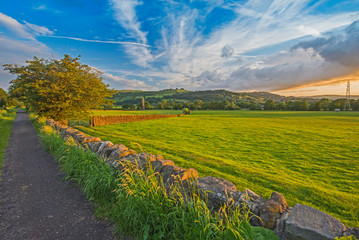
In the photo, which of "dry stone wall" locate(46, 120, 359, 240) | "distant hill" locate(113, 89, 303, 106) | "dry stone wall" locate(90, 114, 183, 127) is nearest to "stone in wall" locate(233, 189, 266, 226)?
"dry stone wall" locate(46, 120, 359, 240)

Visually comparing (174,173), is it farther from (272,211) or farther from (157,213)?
(272,211)

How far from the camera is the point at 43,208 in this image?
3900 millimetres

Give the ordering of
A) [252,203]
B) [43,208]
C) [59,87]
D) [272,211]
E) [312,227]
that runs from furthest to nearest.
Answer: [59,87] → [43,208] → [252,203] → [272,211] → [312,227]

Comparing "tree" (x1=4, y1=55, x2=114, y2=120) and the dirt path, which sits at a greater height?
"tree" (x1=4, y1=55, x2=114, y2=120)

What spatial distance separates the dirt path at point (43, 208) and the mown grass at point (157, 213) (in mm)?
325

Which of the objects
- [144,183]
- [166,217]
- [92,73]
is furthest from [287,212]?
[92,73]

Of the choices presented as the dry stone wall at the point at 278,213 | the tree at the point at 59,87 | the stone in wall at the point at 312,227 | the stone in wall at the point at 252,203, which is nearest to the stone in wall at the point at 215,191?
the dry stone wall at the point at 278,213

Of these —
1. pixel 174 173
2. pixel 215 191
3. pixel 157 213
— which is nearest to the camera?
pixel 157 213

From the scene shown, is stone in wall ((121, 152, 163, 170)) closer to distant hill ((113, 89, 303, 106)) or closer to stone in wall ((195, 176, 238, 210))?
stone in wall ((195, 176, 238, 210))

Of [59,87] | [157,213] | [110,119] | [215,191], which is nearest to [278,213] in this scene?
[215,191]

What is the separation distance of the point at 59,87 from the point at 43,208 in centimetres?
1356

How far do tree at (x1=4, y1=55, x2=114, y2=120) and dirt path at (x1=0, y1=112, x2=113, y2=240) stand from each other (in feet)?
31.9

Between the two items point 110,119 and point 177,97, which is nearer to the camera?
point 110,119

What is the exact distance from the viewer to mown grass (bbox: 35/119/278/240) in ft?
7.32
